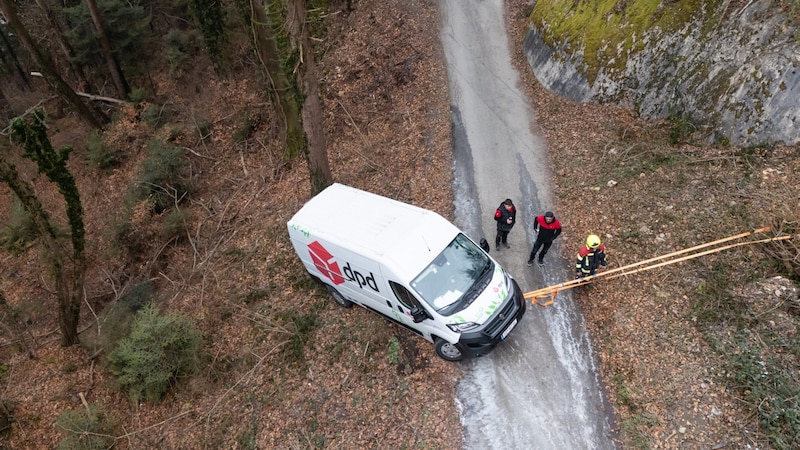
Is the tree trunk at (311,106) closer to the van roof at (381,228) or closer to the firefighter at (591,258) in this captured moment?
the van roof at (381,228)

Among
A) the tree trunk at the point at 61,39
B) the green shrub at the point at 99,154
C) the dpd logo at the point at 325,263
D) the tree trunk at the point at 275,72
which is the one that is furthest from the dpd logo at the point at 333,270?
the tree trunk at the point at 61,39

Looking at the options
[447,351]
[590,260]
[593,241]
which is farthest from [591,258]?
[447,351]

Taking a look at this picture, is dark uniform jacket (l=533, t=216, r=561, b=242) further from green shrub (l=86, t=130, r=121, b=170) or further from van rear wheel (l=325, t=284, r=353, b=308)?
green shrub (l=86, t=130, r=121, b=170)

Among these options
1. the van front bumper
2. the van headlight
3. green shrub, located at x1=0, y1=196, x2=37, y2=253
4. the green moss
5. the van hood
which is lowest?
green shrub, located at x1=0, y1=196, x2=37, y2=253

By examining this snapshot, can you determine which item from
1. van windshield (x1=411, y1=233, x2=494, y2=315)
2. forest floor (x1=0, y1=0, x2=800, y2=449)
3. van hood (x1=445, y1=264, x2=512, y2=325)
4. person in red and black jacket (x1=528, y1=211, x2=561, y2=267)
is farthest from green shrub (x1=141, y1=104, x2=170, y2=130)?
van hood (x1=445, y1=264, x2=512, y2=325)

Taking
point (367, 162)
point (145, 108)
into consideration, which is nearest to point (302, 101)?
point (367, 162)

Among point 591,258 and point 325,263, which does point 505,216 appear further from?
point 325,263
